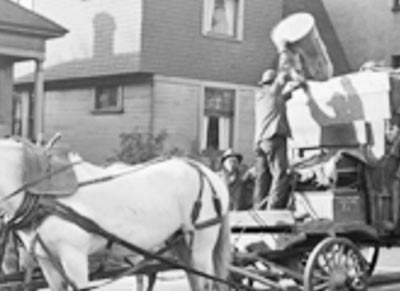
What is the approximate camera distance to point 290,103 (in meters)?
9.81

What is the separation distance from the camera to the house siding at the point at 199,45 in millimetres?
20703

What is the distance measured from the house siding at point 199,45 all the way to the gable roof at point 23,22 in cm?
229

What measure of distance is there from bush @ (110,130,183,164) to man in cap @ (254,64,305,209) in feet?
32.3

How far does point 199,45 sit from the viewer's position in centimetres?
2173

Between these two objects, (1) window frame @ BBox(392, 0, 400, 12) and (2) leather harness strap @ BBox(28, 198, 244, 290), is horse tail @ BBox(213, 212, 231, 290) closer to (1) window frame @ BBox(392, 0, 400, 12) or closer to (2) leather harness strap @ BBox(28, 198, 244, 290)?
(2) leather harness strap @ BBox(28, 198, 244, 290)

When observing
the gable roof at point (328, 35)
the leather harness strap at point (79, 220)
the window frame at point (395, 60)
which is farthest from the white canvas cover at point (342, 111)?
the gable roof at point (328, 35)

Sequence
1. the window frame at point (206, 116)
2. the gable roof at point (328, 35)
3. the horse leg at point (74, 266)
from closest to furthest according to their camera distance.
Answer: the horse leg at point (74, 266) → the window frame at point (206, 116) → the gable roof at point (328, 35)

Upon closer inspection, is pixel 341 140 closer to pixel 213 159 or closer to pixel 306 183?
pixel 306 183

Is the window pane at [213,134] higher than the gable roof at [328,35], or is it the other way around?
the gable roof at [328,35]

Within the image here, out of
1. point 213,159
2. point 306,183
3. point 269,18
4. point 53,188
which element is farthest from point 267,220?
point 269,18

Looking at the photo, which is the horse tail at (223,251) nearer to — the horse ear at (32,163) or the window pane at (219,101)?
the horse ear at (32,163)

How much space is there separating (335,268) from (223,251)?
1.44m

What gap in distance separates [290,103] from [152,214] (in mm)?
3496

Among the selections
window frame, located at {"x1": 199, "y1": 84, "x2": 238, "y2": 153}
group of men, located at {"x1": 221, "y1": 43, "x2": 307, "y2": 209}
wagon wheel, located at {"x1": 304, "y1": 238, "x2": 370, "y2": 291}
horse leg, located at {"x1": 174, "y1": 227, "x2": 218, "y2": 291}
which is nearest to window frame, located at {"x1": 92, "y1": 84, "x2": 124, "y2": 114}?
window frame, located at {"x1": 199, "y1": 84, "x2": 238, "y2": 153}
